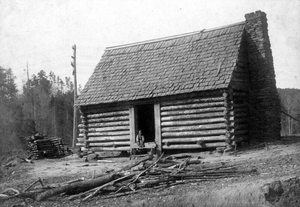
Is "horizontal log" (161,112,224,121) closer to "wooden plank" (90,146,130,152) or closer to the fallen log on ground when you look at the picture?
"wooden plank" (90,146,130,152)

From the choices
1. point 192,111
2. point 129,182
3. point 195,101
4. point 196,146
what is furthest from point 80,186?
point 195,101

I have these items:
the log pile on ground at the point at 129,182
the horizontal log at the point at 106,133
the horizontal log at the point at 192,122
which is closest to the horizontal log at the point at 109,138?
the horizontal log at the point at 106,133

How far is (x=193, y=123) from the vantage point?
1461cm

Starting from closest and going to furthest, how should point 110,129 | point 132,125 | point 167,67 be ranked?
point 132,125 < point 167,67 < point 110,129

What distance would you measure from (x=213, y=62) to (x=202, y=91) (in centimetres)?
161

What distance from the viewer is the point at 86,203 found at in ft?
26.1

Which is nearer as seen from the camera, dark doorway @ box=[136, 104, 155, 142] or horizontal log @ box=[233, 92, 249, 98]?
horizontal log @ box=[233, 92, 249, 98]

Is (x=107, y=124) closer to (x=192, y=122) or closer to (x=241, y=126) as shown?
(x=192, y=122)

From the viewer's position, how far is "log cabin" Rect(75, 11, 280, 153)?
14289 millimetres

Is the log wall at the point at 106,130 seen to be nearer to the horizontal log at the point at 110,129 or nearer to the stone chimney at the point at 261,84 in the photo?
the horizontal log at the point at 110,129

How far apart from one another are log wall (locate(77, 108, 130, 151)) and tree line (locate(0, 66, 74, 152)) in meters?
12.1

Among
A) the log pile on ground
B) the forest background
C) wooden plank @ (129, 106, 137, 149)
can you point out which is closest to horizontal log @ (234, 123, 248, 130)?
wooden plank @ (129, 106, 137, 149)

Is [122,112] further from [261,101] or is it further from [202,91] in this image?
[261,101]

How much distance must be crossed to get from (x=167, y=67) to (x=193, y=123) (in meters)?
3.32
